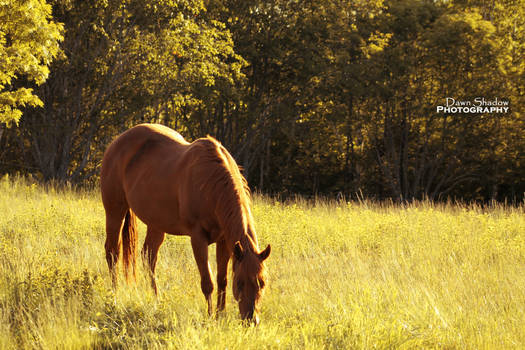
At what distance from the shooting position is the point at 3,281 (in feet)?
17.8

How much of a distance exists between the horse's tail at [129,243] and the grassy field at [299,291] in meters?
0.21

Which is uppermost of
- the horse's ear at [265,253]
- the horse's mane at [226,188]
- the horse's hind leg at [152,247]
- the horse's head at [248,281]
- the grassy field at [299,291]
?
the horse's mane at [226,188]

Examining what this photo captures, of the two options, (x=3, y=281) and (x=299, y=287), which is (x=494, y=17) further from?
(x=3, y=281)

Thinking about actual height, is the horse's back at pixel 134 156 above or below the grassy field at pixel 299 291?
above

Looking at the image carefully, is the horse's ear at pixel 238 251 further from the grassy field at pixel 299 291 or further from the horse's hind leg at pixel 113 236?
the horse's hind leg at pixel 113 236

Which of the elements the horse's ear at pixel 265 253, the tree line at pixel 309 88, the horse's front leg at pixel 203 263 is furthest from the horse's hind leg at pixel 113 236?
the tree line at pixel 309 88

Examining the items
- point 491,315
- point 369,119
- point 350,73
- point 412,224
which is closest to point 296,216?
point 412,224

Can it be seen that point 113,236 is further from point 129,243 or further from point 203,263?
point 203,263

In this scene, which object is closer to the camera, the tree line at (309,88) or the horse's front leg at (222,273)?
the horse's front leg at (222,273)

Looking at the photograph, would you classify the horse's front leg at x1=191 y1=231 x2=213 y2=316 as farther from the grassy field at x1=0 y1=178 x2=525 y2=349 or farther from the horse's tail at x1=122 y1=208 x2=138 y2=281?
the horse's tail at x1=122 y1=208 x2=138 y2=281

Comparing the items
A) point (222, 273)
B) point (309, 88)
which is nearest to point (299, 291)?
point (222, 273)

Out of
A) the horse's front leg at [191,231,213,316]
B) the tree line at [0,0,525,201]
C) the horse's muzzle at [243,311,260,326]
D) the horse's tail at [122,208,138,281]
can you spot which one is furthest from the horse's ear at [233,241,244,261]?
the tree line at [0,0,525,201]

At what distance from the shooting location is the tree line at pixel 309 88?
52.9ft

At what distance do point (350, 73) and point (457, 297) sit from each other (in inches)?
677
